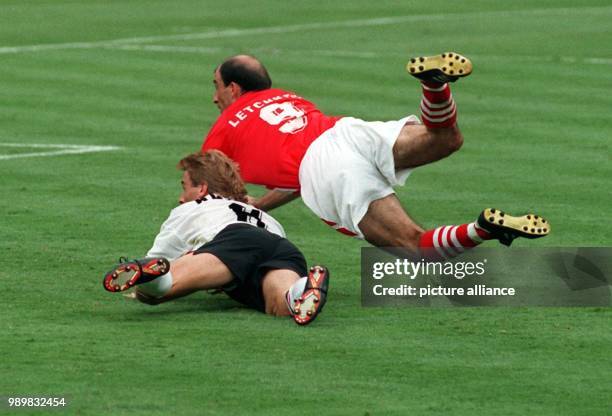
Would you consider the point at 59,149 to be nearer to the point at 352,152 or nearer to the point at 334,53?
the point at 352,152

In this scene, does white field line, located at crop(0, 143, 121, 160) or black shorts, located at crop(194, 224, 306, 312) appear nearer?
black shorts, located at crop(194, 224, 306, 312)

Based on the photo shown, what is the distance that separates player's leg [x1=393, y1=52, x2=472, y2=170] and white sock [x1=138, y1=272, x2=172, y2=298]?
1.78 meters

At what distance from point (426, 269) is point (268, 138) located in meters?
1.48

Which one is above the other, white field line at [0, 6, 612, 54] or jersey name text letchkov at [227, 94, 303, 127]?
jersey name text letchkov at [227, 94, 303, 127]

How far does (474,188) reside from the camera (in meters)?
15.1

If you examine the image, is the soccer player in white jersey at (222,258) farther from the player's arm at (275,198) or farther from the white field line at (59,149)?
the white field line at (59,149)

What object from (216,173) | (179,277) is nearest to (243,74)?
(216,173)

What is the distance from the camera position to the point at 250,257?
1018 cm

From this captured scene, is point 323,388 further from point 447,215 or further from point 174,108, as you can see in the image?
point 174,108

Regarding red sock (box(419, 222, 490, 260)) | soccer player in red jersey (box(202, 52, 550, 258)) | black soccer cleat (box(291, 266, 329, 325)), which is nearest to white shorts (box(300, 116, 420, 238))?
soccer player in red jersey (box(202, 52, 550, 258))

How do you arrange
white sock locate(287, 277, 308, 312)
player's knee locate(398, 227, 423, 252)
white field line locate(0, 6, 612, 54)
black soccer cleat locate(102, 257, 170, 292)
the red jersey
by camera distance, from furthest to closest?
white field line locate(0, 6, 612, 54) < the red jersey < player's knee locate(398, 227, 423, 252) < white sock locate(287, 277, 308, 312) < black soccer cleat locate(102, 257, 170, 292)

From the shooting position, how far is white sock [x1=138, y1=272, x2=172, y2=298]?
989 cm

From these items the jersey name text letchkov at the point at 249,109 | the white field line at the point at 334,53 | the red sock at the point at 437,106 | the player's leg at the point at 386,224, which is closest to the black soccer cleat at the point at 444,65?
the red sock at the point at 437,106

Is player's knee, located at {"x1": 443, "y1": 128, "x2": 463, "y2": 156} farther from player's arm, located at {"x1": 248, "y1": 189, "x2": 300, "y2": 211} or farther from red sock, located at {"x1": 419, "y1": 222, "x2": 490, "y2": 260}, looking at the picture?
player's arm, located at {"x1": 248, "y1": 189, "x2": 300, "y2": 211}
